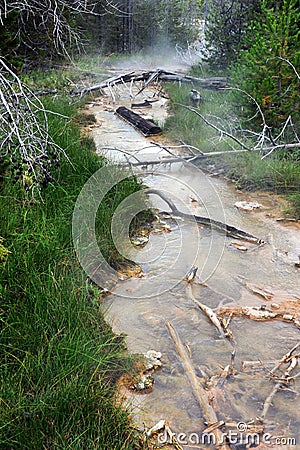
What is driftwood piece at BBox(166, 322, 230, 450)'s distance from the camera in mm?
2473

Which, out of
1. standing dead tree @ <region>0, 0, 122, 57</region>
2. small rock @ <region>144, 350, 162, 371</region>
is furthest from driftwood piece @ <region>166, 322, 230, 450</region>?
standing dead tree @ <region>0, 0, 122, 57</region>

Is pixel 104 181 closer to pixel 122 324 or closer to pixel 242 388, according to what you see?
pixel 122 324

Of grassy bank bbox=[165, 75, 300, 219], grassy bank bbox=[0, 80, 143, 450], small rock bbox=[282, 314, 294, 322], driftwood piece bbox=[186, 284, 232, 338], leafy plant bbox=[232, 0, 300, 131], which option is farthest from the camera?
leafy plant bbox=[232, 0, 300, 131]

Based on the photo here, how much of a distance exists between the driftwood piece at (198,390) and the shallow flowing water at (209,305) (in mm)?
29

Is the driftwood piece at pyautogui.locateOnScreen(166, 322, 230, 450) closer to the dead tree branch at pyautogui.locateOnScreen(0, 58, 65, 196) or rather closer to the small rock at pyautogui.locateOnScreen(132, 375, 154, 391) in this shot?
the small rock at pyautogui.locateOnScreen(132, 375, 154, 391)

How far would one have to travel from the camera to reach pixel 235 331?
334cm

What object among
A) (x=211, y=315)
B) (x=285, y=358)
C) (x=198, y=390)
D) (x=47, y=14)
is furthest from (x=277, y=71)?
(x=198, y=390)

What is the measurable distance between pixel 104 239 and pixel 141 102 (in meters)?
7.34

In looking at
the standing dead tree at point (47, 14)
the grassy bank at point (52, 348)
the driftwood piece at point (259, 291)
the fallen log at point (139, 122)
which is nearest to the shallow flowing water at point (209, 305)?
the driftwood piece at point (259, 291)

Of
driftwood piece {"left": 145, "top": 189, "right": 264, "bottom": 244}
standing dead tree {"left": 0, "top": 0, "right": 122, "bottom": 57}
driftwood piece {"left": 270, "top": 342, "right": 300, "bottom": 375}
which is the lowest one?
driftwood piece {"left": 270, "top": 342, "right": 300, "bottom": 375}

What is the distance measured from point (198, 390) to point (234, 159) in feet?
13.5

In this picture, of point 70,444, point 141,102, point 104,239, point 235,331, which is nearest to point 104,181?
point 104,239

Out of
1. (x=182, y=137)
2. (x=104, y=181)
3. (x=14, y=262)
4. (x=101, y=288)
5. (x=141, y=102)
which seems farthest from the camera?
(x=141, y=102)

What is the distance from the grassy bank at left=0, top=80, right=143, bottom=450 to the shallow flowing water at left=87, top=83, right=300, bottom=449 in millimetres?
221
